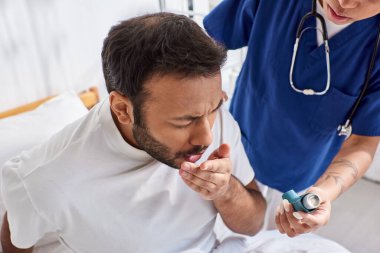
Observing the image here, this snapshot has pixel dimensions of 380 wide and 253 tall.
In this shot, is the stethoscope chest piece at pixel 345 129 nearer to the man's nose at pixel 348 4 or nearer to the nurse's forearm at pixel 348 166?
the nurse's forearm at pixel 348 166

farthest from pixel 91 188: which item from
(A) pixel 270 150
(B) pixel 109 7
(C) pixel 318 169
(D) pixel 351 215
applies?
(D) pixel 351 215

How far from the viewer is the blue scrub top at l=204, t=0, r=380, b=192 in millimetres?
1021

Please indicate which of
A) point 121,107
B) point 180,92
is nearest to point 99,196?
point 121,107

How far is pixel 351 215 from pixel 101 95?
1386mm

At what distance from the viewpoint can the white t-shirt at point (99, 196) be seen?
0.89m

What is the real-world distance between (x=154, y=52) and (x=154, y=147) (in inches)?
9.6

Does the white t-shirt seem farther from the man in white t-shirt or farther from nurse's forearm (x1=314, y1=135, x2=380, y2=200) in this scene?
nurse's forearm (x1=314, y1=135, x2=380, y2=200)

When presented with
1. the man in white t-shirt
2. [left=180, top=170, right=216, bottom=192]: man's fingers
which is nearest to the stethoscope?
the man in white t-shirt

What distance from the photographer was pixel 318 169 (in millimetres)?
1269

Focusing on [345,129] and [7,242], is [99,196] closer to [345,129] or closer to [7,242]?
[7,242]

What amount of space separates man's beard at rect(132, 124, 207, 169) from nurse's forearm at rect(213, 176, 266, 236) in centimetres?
19

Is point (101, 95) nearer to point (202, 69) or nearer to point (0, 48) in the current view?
point (0, 48)

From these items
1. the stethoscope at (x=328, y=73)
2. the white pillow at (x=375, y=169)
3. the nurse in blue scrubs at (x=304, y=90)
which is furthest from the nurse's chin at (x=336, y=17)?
the white pillow at (x=375, y=169)

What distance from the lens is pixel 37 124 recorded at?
1.28 metres
